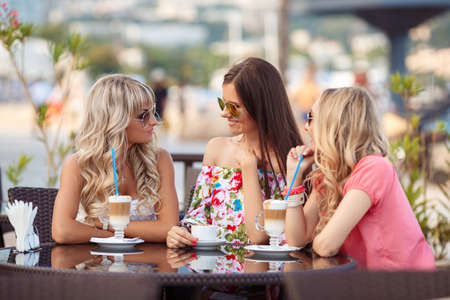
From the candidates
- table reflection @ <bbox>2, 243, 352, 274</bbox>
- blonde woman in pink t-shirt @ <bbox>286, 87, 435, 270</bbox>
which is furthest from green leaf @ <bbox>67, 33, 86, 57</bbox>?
blonde woman in pink t-shirt @ <bbox>286, 87, 435, 270</bbox>

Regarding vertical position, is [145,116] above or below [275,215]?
above

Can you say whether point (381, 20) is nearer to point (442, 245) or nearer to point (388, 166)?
point (442, 245)

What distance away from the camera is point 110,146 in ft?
9.78

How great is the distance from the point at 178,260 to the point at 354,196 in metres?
0.63

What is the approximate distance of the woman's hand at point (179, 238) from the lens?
8.55 feet

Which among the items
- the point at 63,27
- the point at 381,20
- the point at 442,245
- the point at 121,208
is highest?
the point at 63,27

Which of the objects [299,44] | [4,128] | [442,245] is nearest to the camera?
[442,245]

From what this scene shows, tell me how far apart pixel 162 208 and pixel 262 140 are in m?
0.52

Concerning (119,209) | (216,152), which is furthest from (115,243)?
(216,152)

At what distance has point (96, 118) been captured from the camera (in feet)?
9.82

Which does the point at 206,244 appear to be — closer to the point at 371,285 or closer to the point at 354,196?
the point at 354,196

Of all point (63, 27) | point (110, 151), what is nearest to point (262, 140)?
point (110, 151)

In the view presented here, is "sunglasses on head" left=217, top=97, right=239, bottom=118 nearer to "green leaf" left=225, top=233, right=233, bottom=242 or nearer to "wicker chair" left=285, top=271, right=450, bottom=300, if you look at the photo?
"green leaf" left=225, top=233, right=233, bottom=242

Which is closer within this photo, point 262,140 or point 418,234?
point 418,234
